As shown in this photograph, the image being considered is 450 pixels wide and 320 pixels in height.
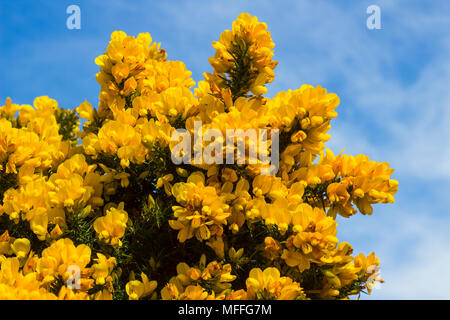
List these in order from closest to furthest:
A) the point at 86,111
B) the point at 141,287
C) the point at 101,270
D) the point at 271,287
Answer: the point at 271,287 → the point at 101,270 → the point at 141,287 → the point at 86,111

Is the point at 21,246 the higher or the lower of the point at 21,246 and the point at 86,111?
the lower

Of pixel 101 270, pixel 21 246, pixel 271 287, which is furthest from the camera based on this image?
pixel 21 246

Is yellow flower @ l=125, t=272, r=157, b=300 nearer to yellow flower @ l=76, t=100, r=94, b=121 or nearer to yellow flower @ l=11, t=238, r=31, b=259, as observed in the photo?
yellow flower @ l=11, t=238, r=31, b=259

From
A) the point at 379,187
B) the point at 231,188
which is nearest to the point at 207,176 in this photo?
the point at 231,188

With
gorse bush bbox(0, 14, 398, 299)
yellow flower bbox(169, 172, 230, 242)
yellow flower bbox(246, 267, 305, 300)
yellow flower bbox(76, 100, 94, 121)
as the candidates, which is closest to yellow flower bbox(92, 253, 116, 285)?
gorse bush bbox(0, 14, 398, 299)

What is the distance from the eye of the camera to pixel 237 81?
3227 mm

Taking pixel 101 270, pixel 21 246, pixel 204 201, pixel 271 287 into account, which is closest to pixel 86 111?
pixel 21 246

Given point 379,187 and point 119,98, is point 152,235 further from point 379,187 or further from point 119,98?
point 379,187

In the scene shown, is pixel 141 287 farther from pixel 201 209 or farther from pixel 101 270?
pixel 201 209

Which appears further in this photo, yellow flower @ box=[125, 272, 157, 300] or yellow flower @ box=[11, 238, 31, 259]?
yellow flower @ box=[11, 238, 31, 259]

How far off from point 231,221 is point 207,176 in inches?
11.7

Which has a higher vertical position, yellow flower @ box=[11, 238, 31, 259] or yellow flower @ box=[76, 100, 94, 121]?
yellow flower @ box=[76, 100, 94, 121]

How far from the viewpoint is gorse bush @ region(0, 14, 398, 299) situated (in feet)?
9.00

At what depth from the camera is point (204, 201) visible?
2.74 m
